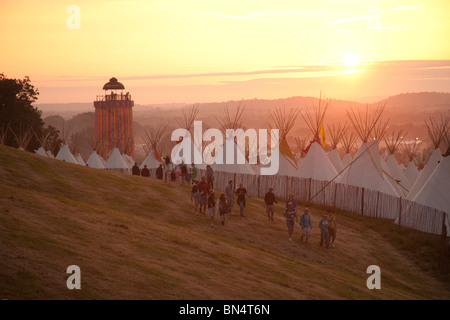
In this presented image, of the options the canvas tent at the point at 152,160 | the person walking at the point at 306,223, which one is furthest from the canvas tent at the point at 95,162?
the person walking at the point at 306,223

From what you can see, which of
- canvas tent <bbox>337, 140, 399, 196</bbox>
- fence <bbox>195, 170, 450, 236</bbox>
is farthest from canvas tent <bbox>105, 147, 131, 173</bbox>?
canvas tent <bbox>337, 140, 399, 196</bbox>

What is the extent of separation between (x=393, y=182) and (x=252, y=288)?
18491mm

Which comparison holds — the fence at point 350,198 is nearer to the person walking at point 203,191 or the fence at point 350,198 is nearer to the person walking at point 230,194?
the person walking at point 230,194

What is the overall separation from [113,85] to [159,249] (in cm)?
3798

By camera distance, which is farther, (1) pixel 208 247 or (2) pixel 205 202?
(2) pixel 205 202

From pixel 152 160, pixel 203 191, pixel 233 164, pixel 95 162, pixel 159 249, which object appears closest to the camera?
pixel 159 249

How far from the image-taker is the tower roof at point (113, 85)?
50.1 m

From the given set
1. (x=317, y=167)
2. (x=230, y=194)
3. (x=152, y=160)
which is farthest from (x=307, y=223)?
(x=152, y=160)

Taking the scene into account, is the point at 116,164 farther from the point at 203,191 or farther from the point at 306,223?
the point at 306,223

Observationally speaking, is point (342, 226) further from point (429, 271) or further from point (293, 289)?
point (293, 289)

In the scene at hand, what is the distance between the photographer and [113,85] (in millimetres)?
50312

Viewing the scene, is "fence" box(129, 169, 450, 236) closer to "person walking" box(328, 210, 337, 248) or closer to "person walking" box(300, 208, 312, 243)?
"person walking" box(328, 210, 337, 248)
